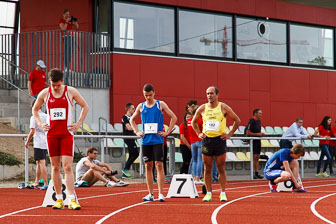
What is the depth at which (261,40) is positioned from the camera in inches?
1000

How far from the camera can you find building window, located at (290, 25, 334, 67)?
2634 centimetres

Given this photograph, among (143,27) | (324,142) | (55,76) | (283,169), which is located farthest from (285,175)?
(143,27)

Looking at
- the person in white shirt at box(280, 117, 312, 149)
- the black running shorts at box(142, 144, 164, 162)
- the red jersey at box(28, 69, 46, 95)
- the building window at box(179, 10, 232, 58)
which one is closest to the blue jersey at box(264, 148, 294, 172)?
the black running shorts at box(142, 144, 164, 162)

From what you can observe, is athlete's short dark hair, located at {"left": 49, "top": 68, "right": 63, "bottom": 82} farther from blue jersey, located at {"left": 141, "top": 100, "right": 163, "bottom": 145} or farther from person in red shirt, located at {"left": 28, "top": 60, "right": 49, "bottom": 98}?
person in red shirt, located at {"left": 28, "top": 60, "right": 49, "bottom": 98}

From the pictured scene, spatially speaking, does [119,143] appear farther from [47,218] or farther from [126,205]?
[47,218]

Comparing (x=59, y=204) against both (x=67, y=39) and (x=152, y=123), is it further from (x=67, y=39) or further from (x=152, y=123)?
(x=67, y=39)

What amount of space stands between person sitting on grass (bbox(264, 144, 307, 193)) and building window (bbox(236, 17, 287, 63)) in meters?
11.0

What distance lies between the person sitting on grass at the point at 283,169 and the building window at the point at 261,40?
36.2 ft

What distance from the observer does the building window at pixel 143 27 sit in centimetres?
2191

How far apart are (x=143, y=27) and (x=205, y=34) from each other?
8.32 feet

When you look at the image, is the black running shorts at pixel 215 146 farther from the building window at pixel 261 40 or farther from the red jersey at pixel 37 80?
the building window at pixel 261 40

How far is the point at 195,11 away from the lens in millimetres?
23734

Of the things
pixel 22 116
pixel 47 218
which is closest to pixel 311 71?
pixel 22 116

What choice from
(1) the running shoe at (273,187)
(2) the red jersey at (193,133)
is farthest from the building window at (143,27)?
(1) the running shoe at (273,187)
